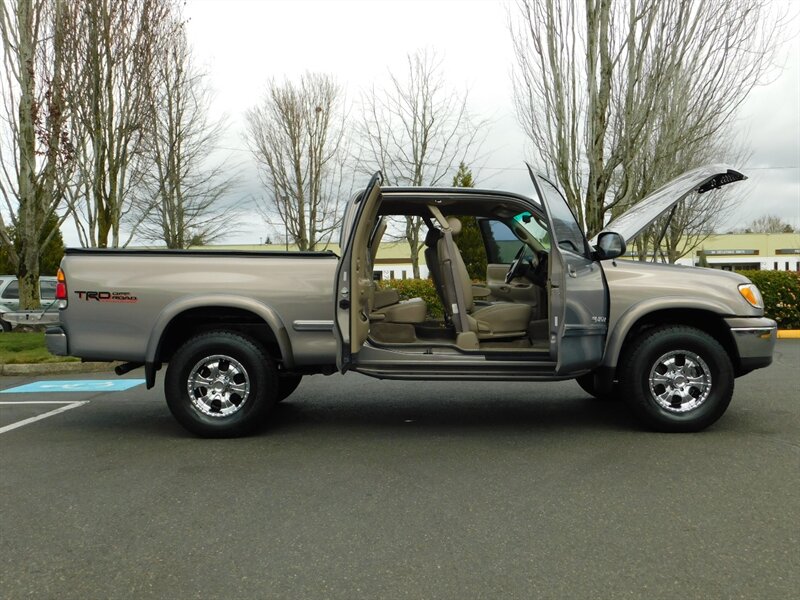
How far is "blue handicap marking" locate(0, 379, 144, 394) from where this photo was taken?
8.02 meters

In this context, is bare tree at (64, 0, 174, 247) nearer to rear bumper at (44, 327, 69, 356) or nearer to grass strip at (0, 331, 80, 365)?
grass strip at (0, 331, 80, 365)

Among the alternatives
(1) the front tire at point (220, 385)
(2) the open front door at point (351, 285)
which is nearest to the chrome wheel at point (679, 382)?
(2) the open front door at point (351, 285)

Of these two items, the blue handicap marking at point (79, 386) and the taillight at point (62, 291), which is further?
the blue handicap marking at point (79, 386)

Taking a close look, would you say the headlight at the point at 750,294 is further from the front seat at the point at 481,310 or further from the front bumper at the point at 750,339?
the front seat at the point at 481,310

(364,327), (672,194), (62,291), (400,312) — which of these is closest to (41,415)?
(62,291)

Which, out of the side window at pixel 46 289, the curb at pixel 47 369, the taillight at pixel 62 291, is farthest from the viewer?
the side window at pixel 46 289

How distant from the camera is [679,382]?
206 inches

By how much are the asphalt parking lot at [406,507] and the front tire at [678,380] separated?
183 millimetres

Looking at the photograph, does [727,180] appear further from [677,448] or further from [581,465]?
[581,465]

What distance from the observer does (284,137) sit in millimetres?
22797

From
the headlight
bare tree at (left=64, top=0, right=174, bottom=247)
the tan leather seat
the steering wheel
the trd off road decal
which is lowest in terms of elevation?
the tan leather seat

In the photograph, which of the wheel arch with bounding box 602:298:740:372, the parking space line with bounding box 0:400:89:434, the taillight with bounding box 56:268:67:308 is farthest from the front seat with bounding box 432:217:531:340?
the parking space line with bounding box 0:400:89:434

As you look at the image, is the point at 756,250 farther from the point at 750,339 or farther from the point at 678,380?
the point at 678,380

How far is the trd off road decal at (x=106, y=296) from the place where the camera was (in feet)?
17.3
